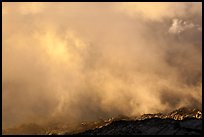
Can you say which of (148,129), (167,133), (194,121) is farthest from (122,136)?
(194,121)

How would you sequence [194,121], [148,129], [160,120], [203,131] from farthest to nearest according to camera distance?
[160,120] → [148,129] → [194,121] → [203,131]

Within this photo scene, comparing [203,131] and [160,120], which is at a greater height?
[160,120]

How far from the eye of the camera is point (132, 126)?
184 m

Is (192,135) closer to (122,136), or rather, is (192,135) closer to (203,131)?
(203,131)

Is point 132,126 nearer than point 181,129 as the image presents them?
No

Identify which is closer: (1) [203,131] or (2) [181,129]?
(1) [203,131]

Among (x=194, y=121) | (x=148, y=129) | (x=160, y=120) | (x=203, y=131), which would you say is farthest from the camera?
(x=160, y=120)

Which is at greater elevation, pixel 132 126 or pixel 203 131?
pixel 132 126

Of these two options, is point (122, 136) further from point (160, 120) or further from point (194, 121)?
point (194, 121)

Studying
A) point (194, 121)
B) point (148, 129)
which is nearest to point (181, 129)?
point (194, 121)

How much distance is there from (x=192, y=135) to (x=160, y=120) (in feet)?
122

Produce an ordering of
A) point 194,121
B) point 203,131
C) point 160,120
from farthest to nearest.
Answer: point 160,120
point 194,121
point 203,131

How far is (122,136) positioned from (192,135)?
117 ft

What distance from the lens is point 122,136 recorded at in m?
164
